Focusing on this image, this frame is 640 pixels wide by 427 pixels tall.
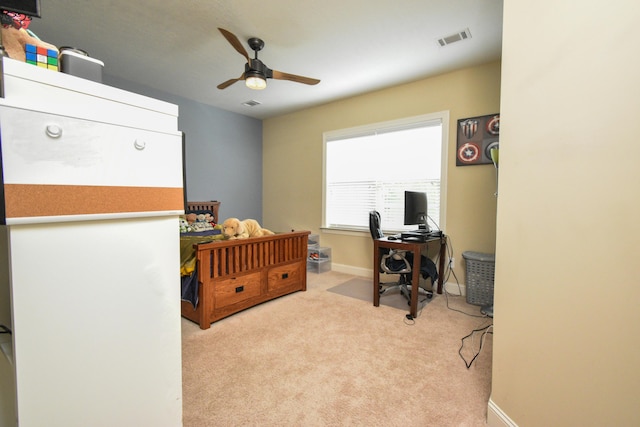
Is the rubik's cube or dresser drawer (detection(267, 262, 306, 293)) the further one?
dresser drawer (detection(267, 262, 306, 293))

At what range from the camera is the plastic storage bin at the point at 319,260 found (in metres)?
4.13

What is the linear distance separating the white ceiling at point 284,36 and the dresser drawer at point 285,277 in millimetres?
2231

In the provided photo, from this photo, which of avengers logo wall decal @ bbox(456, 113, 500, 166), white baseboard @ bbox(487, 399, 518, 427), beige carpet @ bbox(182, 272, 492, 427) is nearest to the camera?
white baseboard @ bbox(487, 399, 518, 427)

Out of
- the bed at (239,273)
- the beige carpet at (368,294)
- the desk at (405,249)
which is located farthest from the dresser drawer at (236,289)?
the desk at (405,249)

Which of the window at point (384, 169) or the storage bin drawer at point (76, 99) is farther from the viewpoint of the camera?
the window at point (384, 169)

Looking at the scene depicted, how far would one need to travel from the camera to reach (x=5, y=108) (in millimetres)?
551

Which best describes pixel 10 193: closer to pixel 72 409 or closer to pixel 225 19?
pixel 72 409

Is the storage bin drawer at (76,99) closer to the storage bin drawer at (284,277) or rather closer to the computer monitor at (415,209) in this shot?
the storage bin drawer at (284,277)

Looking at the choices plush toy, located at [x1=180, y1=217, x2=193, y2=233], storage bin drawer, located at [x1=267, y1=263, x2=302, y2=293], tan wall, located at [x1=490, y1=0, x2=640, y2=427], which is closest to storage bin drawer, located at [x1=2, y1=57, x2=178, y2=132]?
tan wall, located at [x1=490, y1=0, x2=640, y2=427]

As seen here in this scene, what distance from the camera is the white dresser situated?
0.59m

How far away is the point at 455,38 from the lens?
8.26ft

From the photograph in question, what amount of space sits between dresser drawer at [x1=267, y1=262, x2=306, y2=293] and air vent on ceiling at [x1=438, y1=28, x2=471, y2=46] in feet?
8.68

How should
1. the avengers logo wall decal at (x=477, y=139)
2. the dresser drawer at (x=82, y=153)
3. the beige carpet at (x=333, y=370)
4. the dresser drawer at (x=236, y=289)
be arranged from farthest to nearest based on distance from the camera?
1. the avengers logo wall decal at (x=477, y=139)
2. the dresser drawer at (x=236, y=289)
3. the beige carpet at (x=333, y=370)
4. the dresser drawer at (x=82, y=153)

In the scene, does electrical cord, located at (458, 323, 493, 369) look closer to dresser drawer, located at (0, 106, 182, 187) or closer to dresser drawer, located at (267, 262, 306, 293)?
dresser drawer, located at (267, 262, 306, 293)
